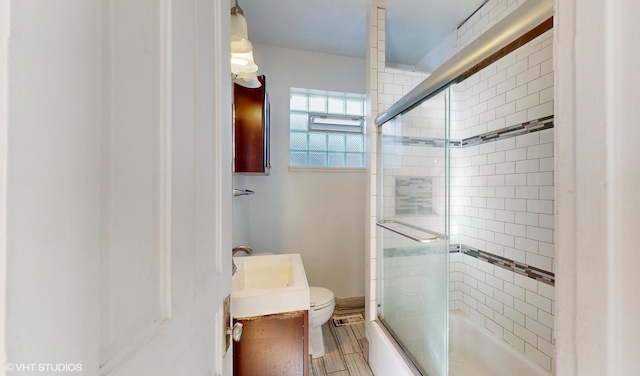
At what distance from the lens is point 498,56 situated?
0.75 m

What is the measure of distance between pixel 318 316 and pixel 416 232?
83 centimetres

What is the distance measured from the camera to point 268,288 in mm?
1301

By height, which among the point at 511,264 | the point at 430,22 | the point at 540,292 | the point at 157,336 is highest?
the point at 430,22

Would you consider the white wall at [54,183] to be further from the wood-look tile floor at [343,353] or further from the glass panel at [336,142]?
the glass panel at [336,142]

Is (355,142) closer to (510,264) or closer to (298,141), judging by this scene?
(298,141)

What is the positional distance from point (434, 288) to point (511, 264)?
2.07 feet

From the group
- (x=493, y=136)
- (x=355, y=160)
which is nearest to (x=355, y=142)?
(x=355, y=160)

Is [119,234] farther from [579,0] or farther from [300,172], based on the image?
[300,172]

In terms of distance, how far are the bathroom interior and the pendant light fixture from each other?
2.70ft

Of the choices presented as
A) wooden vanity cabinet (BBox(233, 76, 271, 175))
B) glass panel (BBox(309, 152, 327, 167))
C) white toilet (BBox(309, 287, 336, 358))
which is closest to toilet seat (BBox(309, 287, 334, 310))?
white toilet (BBox(309, 287, 336, 358))

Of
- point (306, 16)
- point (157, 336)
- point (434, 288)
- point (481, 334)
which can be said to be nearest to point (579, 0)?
point (157, 336)

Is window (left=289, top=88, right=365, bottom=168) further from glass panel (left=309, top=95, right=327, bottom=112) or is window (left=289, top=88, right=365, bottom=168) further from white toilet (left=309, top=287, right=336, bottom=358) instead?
white toilet (left=309, top=287, right=336, bottom=358)

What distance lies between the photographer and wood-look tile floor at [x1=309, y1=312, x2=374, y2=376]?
1499 millimetres

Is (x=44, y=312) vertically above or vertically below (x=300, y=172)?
below
